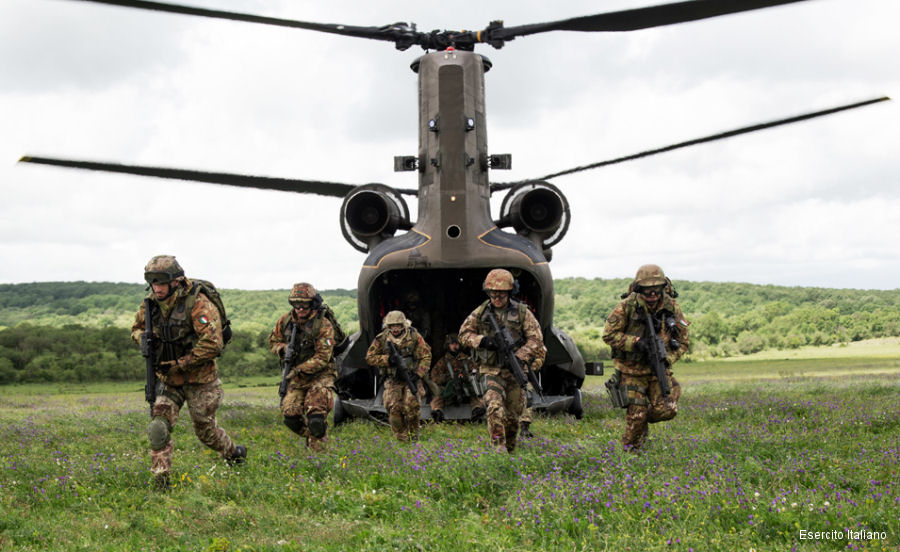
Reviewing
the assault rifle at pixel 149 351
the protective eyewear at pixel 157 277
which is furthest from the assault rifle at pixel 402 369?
the protective eyewear at pixel 157 277

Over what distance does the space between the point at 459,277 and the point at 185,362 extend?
20.0 feet

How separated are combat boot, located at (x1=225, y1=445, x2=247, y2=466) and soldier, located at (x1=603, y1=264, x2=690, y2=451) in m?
4.13

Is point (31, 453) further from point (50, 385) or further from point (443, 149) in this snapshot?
point (50, 385)

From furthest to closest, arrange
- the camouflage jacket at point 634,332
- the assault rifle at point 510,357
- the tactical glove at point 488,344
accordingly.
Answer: the tactical glove at point 488,344
the assault rifle at point 510,357
the camouflage jacket at point 634,332

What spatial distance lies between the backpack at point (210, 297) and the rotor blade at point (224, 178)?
13.9ft

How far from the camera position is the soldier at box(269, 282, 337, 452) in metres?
9.03

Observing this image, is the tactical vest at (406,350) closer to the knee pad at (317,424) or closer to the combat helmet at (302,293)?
the combat helmet at (302,293)

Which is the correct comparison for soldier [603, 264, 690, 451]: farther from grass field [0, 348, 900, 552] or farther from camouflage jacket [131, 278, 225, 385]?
camouflage jacket [131, 278, 225, 385]

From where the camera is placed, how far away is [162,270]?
724 cm

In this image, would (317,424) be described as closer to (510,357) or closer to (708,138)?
(510,357)

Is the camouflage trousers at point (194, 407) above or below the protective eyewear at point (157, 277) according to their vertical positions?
below

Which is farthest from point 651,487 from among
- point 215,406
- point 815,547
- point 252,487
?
point 215,406

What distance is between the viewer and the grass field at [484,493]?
5195 millimetres

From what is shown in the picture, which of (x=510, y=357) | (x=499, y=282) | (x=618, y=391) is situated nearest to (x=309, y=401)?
(x=510, y=357)
